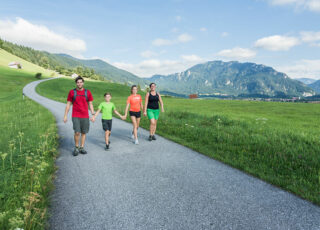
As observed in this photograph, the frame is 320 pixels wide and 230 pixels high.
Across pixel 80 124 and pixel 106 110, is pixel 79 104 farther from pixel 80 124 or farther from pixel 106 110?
pixel 106 110

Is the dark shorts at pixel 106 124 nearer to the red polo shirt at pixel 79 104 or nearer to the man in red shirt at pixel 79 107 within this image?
the man in red shirt at pixel 79 107

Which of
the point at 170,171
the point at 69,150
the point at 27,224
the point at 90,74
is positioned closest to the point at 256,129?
the point at 170,171

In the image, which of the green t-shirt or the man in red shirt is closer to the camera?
the man in red shirt

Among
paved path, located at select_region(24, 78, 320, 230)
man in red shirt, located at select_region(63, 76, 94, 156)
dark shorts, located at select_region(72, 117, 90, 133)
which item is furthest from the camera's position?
dark shorts, located at select_region(72, 117, 90, 133)

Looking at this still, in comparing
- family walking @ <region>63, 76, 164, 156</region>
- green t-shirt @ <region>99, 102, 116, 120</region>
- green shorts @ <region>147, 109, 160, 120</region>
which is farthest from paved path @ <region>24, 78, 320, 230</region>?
green shorts @ <region>147, 109, 160, 120</region>

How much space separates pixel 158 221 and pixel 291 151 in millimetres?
5444

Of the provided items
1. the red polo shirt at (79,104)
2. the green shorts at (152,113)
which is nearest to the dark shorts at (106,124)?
the red polo shirt at (79,104)

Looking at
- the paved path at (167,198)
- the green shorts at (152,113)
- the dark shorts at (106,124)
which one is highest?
the green shorts at (152,113)

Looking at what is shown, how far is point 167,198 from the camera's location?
3.67 metres

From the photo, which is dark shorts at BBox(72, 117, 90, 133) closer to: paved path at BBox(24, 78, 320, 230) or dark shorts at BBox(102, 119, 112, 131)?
dark shorts at BBox(102, 119, 112, 131)

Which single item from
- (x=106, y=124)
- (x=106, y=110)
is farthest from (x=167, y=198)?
(x=106, y=110)

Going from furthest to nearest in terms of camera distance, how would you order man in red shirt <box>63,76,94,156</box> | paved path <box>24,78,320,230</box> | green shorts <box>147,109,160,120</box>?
green shorts <box>147,109,160,120</box>
man in red shirt <box>63,76,94,156</box>
paved path <box>24,78,320,230</box>

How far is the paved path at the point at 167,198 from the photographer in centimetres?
299

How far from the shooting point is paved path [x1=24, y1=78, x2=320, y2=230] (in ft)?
9.82
